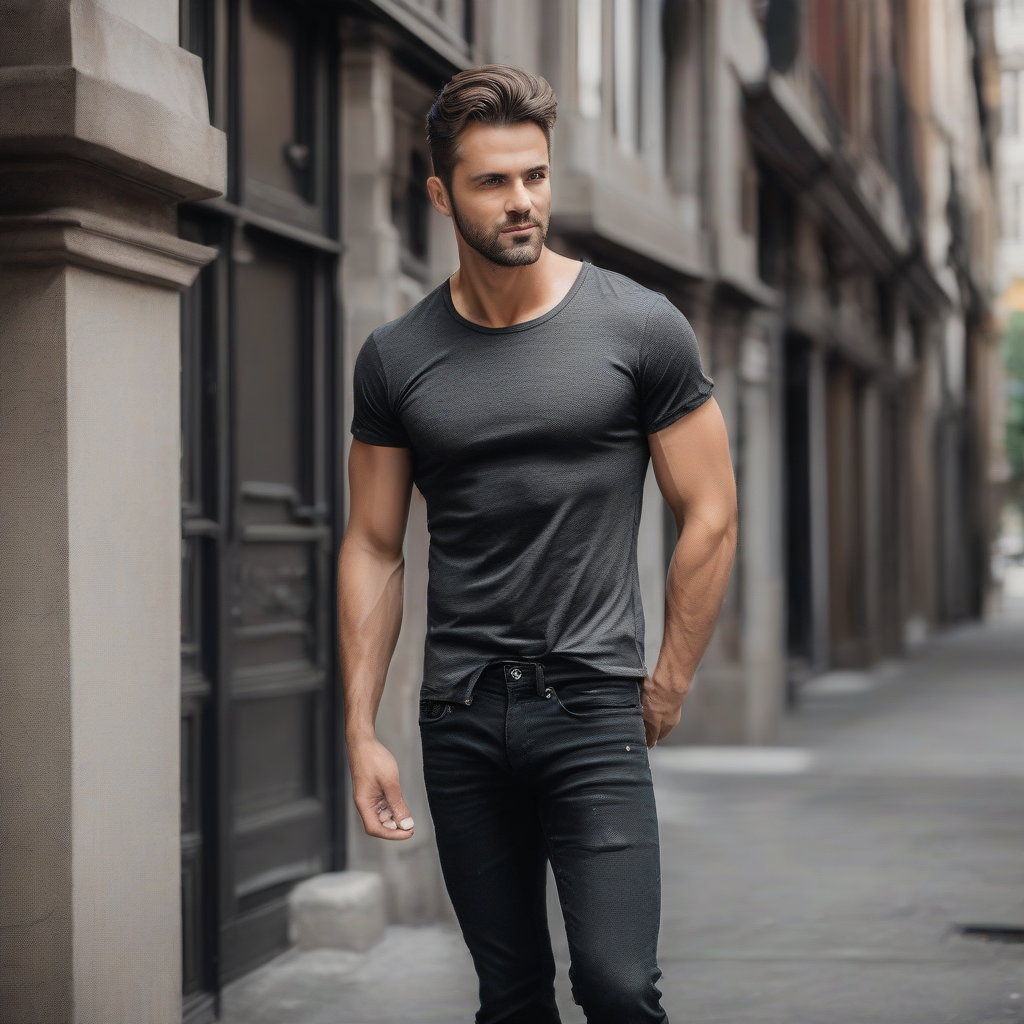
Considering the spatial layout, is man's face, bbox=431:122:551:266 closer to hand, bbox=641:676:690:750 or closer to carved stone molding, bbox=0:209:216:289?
hand, bbox=641:676:690:750

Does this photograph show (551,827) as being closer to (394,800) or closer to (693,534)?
(394,800)

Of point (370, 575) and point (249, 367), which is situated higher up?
point (249, 367)

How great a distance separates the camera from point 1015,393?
57875mm

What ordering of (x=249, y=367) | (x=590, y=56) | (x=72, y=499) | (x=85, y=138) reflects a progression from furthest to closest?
(x=590, y=56)
(x=249, y=367)
(x=72, y=499)
(x=85, y=138)

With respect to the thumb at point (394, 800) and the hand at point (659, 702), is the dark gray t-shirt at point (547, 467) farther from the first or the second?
the thumb at point (394, 800)

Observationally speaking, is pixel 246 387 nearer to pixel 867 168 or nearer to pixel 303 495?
pixel 303 495

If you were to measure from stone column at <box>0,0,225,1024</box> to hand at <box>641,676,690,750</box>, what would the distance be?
1601 millimetres

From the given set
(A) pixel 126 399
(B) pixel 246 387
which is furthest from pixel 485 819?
(B) pixel 246 387

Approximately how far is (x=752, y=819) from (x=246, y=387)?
14.3 feet

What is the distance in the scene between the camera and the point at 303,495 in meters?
6.44

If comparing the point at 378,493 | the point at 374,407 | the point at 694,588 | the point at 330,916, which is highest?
the point at 374,407

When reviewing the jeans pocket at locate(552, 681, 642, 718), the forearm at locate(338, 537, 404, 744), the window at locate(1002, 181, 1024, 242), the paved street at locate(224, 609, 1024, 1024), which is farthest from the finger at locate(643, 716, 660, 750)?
the window at locate(1002, 181, 1024, 242)

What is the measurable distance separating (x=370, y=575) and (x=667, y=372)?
65 cm

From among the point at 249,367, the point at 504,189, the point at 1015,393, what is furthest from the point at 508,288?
the point at 1015,393
